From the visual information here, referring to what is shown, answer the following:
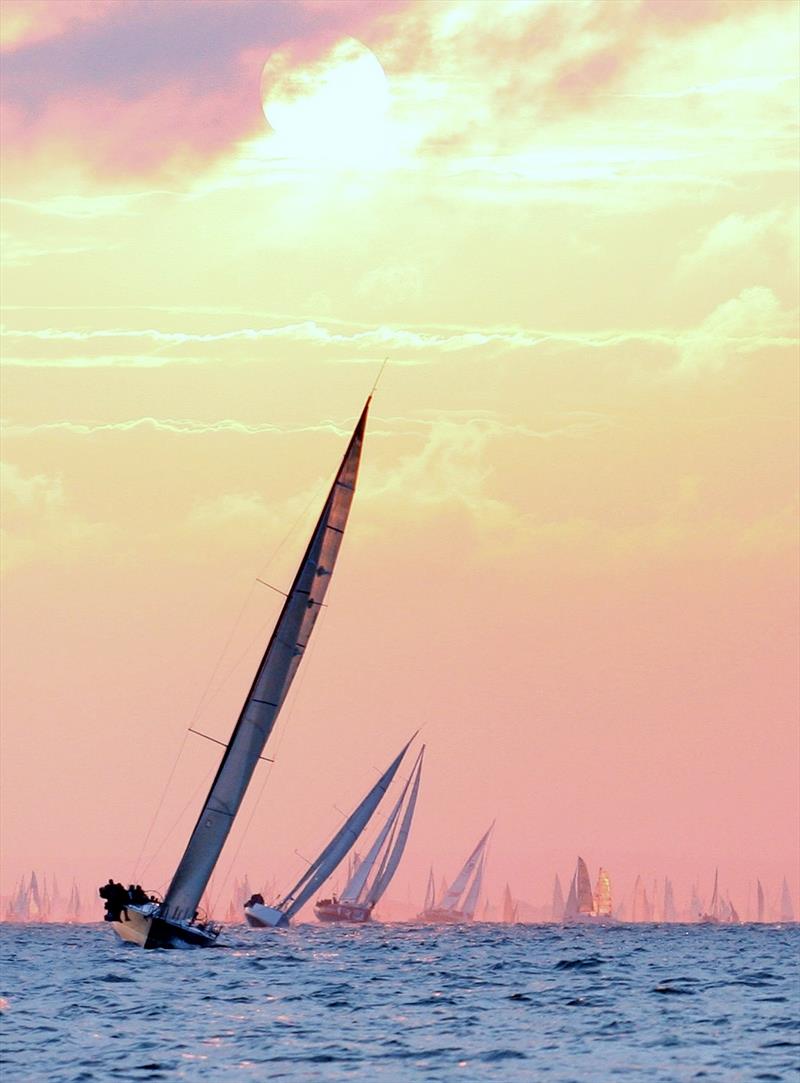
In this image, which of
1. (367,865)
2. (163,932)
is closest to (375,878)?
(367,865)

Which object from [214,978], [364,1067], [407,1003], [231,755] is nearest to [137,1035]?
[364,1067]

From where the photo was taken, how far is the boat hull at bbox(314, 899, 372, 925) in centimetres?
18776

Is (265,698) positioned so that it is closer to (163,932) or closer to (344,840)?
(163,932)

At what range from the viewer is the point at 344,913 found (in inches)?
7456

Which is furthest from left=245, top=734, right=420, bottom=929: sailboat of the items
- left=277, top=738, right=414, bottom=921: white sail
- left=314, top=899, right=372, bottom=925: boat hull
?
left=314, top=899, right=372, bottom=925: boat hull

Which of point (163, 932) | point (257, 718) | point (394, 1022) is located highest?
point (257, 718)

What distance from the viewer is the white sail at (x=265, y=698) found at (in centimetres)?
7206

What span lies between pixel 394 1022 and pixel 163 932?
2562 centimetres

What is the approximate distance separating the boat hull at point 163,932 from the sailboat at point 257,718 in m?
0.04

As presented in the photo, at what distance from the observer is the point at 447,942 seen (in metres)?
136

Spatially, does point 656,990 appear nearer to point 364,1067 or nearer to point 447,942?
point 364,1067

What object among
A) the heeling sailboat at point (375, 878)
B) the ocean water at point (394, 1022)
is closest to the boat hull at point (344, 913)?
Result: the heeling sailboat at point (375, 878)

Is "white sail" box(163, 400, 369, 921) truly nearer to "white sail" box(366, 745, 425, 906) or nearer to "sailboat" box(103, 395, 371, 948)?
"sailboat" box(103, 395, 371, 948)

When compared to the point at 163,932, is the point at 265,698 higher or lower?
higher
